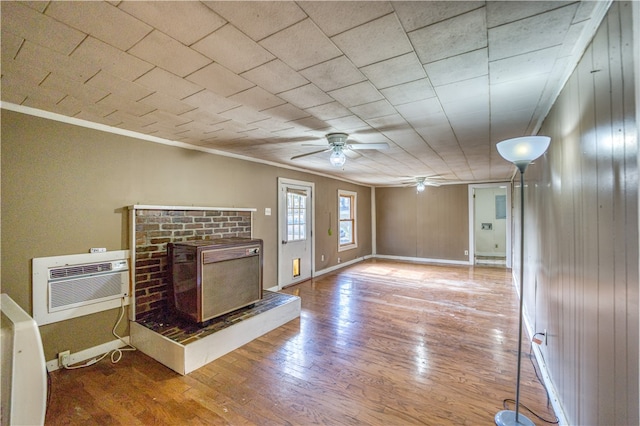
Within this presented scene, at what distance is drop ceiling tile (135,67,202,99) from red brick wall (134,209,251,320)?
152 cm

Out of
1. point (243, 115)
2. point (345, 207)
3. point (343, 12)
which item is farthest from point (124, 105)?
point (345, 207)

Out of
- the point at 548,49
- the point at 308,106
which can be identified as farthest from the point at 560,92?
the point at 308,106

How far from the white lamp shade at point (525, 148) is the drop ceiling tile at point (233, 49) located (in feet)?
4.99

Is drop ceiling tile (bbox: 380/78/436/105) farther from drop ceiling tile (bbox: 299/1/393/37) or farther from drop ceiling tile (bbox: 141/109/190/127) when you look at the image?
drop ceiling tile (bbox: 141/109/190/127)

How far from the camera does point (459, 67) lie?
162cm

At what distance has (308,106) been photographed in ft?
7.30

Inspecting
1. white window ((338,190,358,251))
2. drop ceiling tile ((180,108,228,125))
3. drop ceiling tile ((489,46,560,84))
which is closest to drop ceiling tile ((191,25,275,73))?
drop ceiling tile ((180,108,228,125))

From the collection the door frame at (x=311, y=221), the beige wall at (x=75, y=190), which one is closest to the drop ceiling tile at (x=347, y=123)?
the beige wall at (x=75, y=190)

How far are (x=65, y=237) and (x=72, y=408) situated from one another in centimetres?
138

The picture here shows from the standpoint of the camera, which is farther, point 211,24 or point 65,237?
point 65,237

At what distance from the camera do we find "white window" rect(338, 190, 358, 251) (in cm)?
715

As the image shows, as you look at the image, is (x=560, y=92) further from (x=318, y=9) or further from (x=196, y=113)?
(x=196, y=113)

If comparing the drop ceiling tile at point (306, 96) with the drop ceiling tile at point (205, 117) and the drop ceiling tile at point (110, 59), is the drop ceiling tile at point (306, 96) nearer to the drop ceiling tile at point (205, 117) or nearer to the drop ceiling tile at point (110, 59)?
the drop ceiling tile at point (205, 117)

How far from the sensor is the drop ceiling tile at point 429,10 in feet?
3.69
